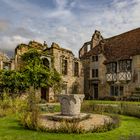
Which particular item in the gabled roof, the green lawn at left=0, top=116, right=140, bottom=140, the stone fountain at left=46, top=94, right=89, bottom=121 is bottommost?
the green lawn at left=0, top=116, right=140, bottom=140

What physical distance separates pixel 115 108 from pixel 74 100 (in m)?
5.40

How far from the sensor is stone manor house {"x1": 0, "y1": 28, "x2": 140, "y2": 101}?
31.9 m

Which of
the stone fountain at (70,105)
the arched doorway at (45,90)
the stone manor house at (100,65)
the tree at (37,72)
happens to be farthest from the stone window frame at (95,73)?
the stone fountain at (70,105)

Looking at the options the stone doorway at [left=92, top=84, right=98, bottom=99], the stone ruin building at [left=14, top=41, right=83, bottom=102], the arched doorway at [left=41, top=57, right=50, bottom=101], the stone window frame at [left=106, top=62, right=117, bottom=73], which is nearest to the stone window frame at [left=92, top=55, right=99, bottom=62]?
the stone window frame at [left=106, top=62, right=117, bottom=73]

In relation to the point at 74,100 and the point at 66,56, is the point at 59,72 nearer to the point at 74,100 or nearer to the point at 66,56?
the point at 66,56

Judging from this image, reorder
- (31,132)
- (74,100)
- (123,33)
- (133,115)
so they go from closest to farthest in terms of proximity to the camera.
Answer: (31,132)
(74,100)
(133,115)
(123,33)

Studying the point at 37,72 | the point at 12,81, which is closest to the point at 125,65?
the point at 37,72

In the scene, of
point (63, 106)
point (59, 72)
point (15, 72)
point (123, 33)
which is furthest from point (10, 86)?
point (123, 33)

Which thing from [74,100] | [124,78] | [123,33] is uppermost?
[123,33]

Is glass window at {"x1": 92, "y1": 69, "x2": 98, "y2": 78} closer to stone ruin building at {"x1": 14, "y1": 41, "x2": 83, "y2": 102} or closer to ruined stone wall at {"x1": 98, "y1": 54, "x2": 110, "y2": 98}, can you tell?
ruined stone wall at {"x1": 98, "y1": 54, "x2": 110, "y2": 98}

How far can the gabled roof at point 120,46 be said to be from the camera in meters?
33.9

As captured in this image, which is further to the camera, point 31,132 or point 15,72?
point 15,72

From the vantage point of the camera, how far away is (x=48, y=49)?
108 feet

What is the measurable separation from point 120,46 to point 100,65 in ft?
12.4
